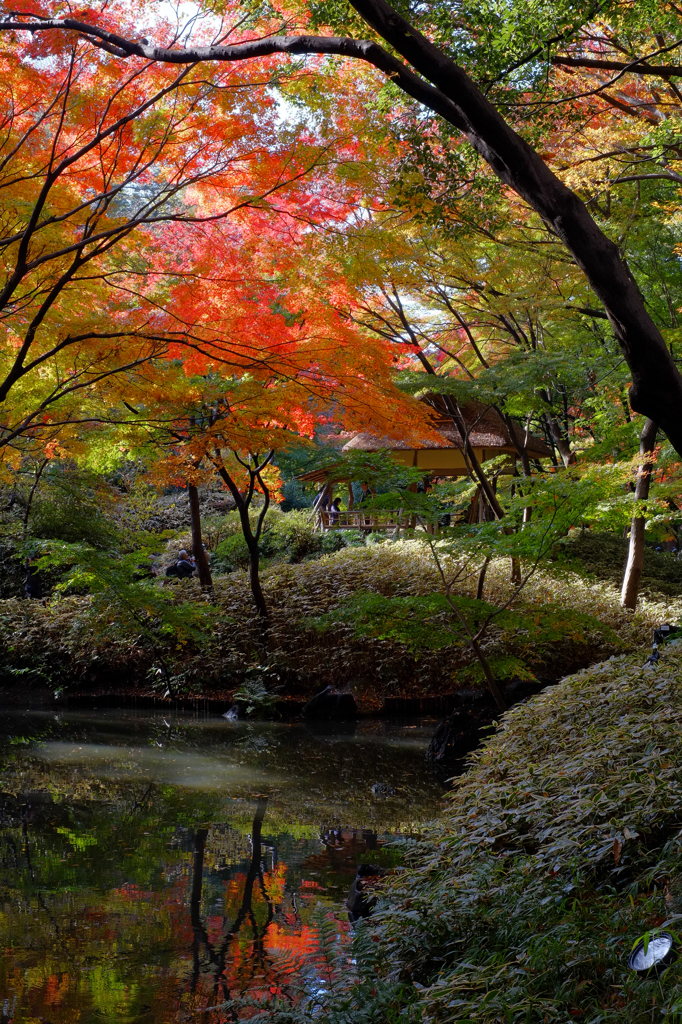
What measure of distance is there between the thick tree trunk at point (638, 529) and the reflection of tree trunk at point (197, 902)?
→ 7.77 metres

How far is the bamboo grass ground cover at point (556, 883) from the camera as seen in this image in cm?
233

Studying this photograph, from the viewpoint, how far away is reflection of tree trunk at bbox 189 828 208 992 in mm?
3564

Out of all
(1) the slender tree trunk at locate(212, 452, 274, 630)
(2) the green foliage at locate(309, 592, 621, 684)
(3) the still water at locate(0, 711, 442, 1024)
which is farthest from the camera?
(1) the slender tree trunk at locate(212, 452, 274, 630)

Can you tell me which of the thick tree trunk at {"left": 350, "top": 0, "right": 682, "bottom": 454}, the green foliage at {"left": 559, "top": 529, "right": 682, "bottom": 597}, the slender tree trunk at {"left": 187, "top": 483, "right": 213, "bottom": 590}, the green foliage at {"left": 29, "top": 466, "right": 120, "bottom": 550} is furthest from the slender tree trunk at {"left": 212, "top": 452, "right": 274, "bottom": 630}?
the thick tree trunk at {"left": 350, "top": 0, "right": 682, "bottom": 454}

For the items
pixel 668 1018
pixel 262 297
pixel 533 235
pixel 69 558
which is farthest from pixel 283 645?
pixel 668 1018

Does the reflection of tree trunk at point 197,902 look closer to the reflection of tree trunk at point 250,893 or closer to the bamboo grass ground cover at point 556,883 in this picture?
the reflection of tree trunk at point 250,893

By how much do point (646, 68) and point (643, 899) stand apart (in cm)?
592

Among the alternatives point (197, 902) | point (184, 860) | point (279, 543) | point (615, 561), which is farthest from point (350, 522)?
point (197, 902)

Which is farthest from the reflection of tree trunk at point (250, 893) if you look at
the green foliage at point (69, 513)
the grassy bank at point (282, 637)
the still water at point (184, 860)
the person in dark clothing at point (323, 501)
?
the person in dark clothing at point (323, 501)

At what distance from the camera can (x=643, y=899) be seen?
274cm

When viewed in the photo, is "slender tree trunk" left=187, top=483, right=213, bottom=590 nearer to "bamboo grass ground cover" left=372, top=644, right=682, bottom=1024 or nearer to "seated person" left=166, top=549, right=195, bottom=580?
"seated person" left=166, top=549, right=195, bottom=580

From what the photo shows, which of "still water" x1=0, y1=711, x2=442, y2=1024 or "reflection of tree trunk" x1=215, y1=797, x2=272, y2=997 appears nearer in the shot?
"still water" x1=0, y1=711, x2=442, y2=1024

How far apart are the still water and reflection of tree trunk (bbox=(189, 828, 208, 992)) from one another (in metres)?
0.01

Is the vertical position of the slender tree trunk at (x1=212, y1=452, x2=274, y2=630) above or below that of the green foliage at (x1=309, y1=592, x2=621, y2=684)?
above
